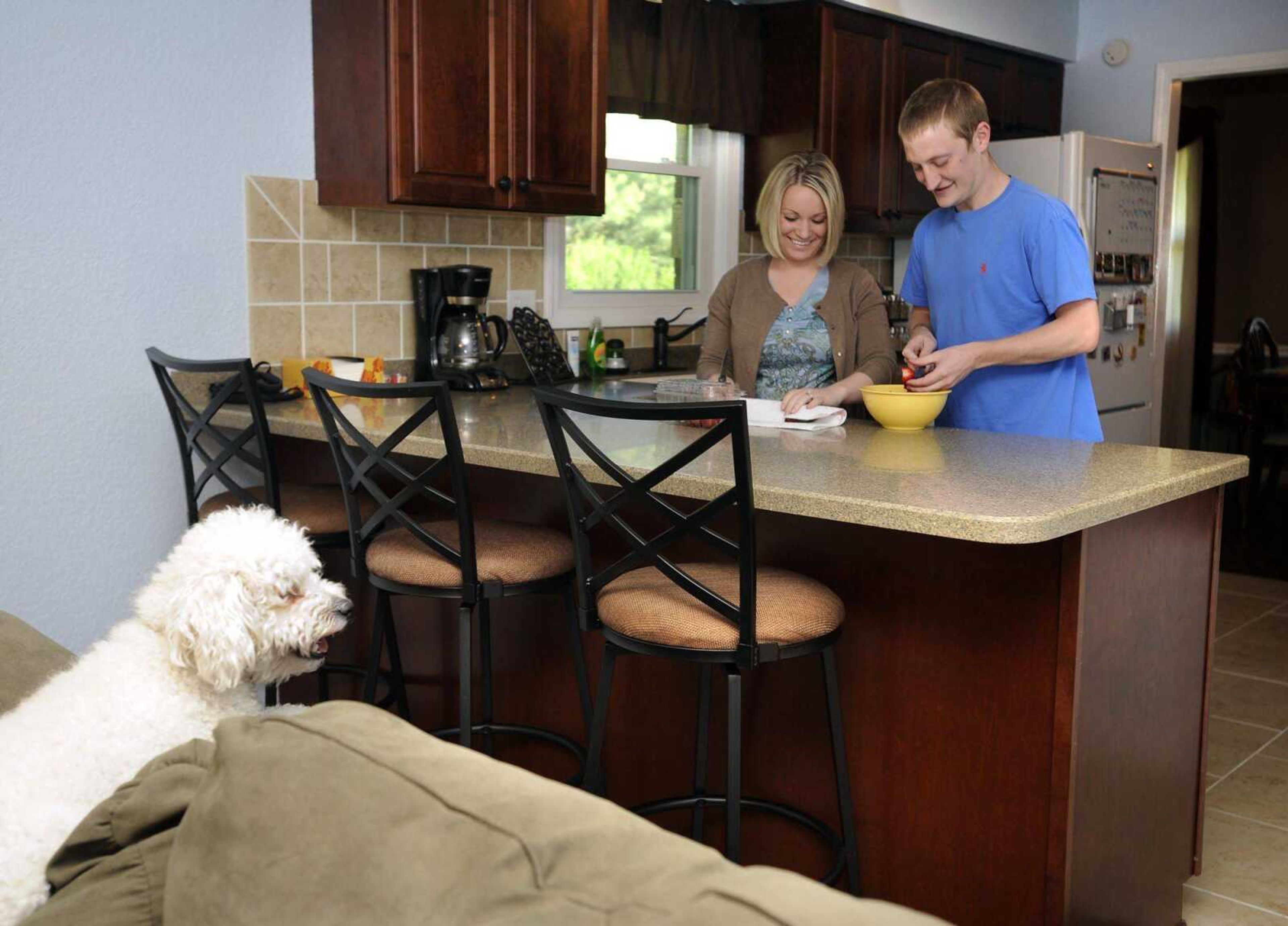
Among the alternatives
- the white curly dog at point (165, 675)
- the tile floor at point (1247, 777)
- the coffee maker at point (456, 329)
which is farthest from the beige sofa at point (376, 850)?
the coffee maker at point (456, 329)

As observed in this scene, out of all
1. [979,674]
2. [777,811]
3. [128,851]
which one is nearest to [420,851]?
[128,851]

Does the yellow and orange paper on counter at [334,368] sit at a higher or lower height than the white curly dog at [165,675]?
higher

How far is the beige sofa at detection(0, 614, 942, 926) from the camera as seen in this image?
716 millimetres

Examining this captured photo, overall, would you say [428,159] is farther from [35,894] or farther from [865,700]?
[35,894]

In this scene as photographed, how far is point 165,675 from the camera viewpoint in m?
1.59

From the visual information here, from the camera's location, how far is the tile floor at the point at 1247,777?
2543 millimetres

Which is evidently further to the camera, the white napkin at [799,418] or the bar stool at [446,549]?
the white napkin at [799,418]

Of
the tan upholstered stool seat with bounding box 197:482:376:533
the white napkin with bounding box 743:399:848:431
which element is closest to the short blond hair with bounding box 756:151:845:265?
the white napkin with bounding box 743:399:848:431

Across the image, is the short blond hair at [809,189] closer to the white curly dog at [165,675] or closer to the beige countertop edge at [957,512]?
the beige countertop edge at [957,512]

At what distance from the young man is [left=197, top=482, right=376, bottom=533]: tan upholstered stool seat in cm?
131

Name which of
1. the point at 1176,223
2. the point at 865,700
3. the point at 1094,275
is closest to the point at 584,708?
the point at 865,700

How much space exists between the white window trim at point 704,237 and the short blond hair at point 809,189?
4.06 feet

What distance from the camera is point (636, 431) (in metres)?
2.58

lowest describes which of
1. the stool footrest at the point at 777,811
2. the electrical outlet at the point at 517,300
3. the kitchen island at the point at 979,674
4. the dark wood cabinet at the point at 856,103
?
the stool footrest at the point at 777,811
